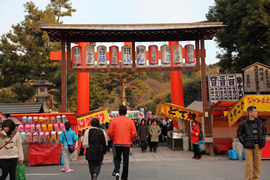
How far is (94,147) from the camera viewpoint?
266 inches

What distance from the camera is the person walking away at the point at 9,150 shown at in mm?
6062

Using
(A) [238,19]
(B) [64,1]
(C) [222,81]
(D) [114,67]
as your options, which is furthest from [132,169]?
(B) [64,1]

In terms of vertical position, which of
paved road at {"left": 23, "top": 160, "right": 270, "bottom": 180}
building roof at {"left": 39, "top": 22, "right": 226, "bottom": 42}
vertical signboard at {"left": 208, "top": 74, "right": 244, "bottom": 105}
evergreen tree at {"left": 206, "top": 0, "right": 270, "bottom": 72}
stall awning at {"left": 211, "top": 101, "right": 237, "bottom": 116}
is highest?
evergreen tree at {"left": 206, "top": 0, "right": 270, "bottom": 72}

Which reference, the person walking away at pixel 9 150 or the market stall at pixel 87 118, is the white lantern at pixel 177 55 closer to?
the market stall at pixel 87 118

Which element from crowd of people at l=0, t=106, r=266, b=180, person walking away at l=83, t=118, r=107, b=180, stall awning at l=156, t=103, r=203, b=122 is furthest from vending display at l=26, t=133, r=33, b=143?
stall awning at l=156, t=103, r=203, b=122

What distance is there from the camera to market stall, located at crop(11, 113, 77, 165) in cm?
1101

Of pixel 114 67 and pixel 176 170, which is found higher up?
pixel 114 67

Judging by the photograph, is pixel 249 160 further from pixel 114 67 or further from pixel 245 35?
pixel 245 35

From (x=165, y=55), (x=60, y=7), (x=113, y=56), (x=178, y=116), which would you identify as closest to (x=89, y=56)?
(x=113, y=56)

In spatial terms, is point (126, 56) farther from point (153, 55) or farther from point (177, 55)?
point (177, 55)

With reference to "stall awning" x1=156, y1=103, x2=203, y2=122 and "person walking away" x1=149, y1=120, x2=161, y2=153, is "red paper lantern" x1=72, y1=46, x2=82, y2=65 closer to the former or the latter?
"stall awning" x1=156, y1=103, x2=203, y2=122

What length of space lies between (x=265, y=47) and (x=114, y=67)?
13235 millimetres

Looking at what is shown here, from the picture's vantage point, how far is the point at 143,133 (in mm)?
15664

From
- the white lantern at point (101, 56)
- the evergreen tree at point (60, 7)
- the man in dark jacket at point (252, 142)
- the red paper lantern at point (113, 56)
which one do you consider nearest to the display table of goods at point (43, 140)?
the white lantern at point (101, 56)
